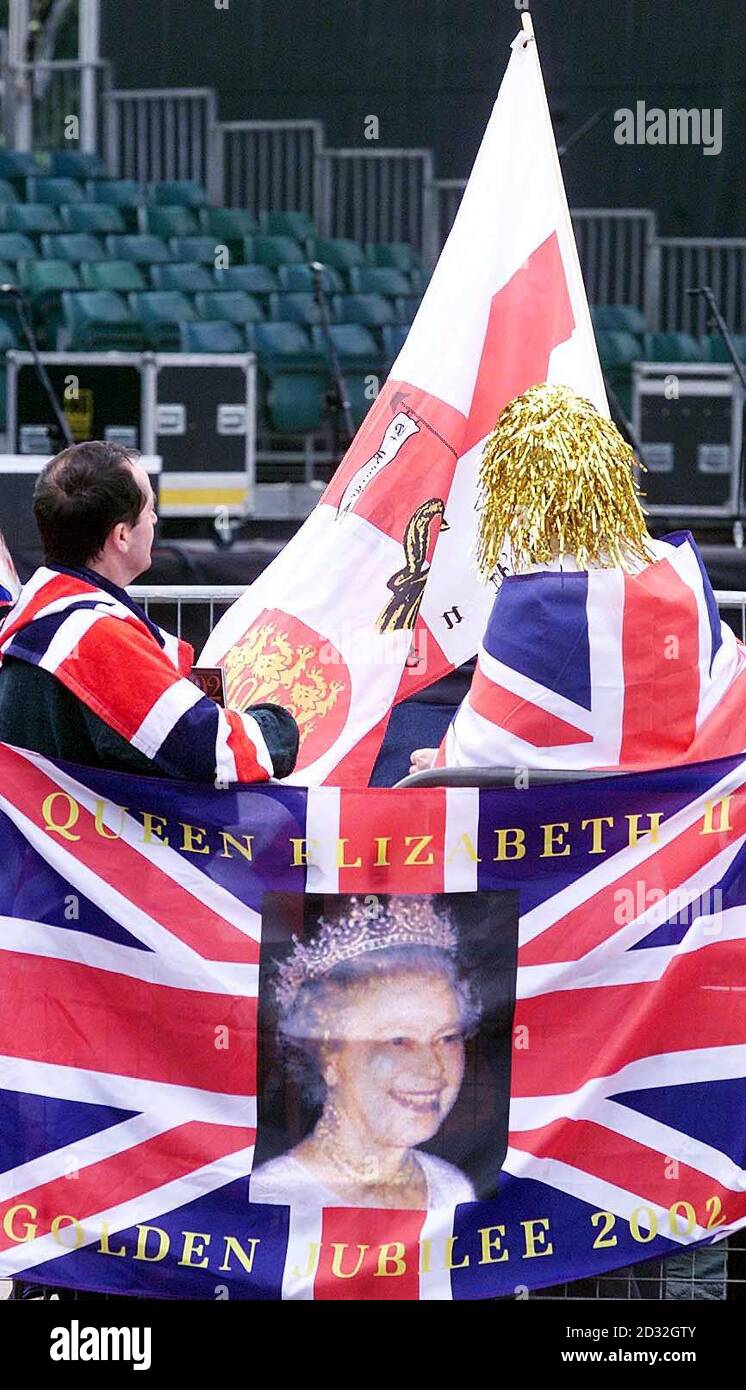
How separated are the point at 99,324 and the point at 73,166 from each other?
2027mm

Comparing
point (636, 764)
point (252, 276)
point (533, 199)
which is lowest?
point (636, 764)

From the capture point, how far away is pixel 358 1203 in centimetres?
266

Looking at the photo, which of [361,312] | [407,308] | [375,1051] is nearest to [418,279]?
[407,308]

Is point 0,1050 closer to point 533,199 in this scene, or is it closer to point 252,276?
point 533,199

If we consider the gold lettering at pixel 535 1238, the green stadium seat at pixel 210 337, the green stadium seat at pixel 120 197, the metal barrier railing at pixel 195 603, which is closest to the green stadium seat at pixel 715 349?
the green stadium seat at pixel 210 337

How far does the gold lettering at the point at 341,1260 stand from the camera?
264 cm

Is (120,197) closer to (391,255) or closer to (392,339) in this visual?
(391,255)

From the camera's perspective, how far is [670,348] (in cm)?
1130

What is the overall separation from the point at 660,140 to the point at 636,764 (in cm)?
1051

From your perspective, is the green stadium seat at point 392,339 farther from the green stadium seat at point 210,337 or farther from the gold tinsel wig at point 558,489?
the gold tinsel wig at point 558,489

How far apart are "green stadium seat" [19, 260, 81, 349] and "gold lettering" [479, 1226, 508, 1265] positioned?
839cm

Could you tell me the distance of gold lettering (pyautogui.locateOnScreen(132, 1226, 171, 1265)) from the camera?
2.67 meters

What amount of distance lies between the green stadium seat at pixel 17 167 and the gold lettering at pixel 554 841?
31.3 ft
